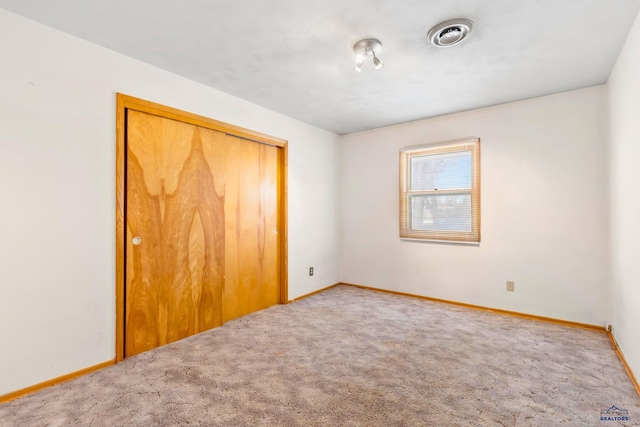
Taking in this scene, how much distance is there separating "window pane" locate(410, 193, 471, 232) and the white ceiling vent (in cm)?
213

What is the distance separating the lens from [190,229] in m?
2.90

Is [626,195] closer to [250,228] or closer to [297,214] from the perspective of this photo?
[297,214]

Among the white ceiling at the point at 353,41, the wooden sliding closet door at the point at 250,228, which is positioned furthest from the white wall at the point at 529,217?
the wooden sliding closet door at the point at 250,228

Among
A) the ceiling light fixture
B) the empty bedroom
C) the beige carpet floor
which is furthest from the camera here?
the ceiling light fixture

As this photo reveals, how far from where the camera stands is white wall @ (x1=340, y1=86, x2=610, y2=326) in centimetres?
307

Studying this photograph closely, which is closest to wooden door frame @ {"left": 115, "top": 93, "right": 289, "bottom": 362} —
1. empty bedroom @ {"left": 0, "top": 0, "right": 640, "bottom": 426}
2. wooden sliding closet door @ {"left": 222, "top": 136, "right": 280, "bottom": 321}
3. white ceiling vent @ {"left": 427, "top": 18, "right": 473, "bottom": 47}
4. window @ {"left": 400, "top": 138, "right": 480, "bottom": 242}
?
empty bedroom @ {"left": 0, "top": 0, "right": 640, "bottom": 426}

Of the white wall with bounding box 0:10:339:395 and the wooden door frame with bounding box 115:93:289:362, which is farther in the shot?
the wooden door frame with bounding box 115:93:289:362

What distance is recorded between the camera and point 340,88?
3.07 metres

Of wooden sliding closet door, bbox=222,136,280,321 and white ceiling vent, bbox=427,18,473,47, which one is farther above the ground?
white ceiling vent, bbox=427,18,473,47

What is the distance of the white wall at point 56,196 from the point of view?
192 cm

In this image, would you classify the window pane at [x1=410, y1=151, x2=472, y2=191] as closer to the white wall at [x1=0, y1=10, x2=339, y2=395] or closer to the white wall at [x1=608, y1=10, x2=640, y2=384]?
the white wall at [x1=608, y1=10, x2=640, y2=384]

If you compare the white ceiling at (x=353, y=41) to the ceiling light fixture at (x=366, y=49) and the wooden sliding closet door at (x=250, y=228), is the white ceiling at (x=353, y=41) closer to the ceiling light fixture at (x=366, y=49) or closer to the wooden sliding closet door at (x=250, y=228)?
the ceiling light fixture at (x=366, y=49)

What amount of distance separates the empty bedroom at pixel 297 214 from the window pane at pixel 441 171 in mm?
30

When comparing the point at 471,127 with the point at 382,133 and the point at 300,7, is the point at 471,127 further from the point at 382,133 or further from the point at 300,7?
the point at 300,7
